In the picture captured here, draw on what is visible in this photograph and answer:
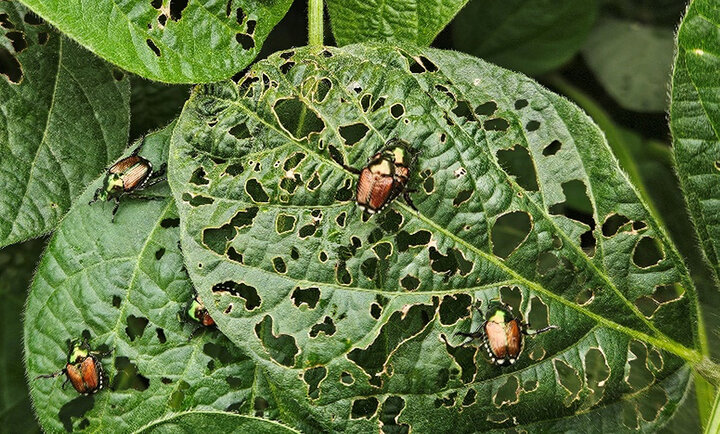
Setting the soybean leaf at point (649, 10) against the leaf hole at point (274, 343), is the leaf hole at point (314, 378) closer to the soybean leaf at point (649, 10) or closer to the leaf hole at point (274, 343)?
the leaf hole at point (274, 343)

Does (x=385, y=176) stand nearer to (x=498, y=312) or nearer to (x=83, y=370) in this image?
(x=498, y=312)

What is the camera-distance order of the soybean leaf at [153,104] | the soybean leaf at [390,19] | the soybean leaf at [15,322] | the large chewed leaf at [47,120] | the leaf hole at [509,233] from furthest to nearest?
1. the soybean leaf at [15,322]
2. the soybean leaf at [153,104]
3. the large chewed leaf at [47,120]
4. the soybean leaf at [390,19]
5. the leaf hole at [509,233]

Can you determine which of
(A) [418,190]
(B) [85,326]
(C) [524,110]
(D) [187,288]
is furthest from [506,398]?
(B) [85,326]

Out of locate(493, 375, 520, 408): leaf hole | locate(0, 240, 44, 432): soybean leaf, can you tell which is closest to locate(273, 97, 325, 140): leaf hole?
locate(493, 375, 520, 408): leaf hole

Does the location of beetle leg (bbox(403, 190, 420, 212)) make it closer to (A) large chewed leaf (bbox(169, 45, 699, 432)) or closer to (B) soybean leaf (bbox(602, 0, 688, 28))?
(A) large chewed leaf (bbox(169, 45, 699, 432))

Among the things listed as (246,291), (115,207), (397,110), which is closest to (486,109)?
(397,110)

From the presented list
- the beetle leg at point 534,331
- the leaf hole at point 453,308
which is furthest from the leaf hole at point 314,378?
the beetle leg at point 534,331

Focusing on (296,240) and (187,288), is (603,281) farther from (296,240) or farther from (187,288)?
(187,288)
